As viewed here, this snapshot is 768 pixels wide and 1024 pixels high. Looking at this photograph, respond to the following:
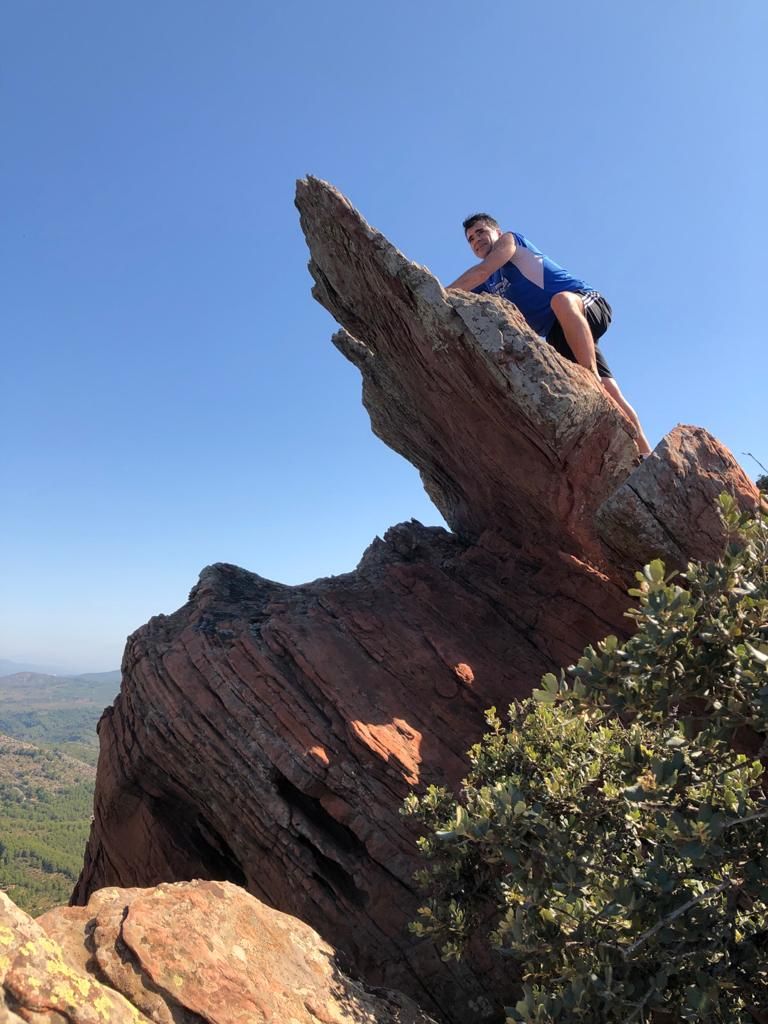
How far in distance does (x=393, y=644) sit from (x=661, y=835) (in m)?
9.33

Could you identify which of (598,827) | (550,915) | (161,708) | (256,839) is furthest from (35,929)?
(161,708)

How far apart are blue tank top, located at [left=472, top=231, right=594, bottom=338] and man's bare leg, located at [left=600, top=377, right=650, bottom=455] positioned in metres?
1.81

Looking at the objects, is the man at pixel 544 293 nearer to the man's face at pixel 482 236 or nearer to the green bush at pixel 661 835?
the man's face at pixel 482 236

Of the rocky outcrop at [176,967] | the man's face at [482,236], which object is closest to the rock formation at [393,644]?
the man's face at [482,236]

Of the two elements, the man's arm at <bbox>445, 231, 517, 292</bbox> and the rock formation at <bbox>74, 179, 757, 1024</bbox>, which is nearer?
the rock formation at <bbox>74, 179, 757, 1024</bbox>

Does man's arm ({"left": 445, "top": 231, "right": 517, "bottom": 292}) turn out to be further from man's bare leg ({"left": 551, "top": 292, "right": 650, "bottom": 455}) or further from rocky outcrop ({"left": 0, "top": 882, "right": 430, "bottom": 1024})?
rocky outcrop ({"left": 0, "top": 882, "right": 430, "bottom": 1024})

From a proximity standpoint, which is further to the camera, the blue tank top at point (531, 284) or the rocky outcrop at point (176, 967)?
the blue tank top at point (531, 284)

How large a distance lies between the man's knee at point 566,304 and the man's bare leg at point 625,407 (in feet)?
5.51

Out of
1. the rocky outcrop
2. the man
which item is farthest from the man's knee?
the rocky outcrop

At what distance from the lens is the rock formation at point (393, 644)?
35.9ft

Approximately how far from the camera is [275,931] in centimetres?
755

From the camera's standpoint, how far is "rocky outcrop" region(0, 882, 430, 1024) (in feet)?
16.1

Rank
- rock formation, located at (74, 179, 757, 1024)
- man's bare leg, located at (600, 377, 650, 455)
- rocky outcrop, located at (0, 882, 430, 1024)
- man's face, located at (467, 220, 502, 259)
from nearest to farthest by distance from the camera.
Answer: rocky outcrop, located at (0, 882, 430, 1024)
rock formation, located at (74, 179, 757, 1024)
man's bare leg, located at (600, 377, 650, 455)
man's face, located at (467, 220, 502, 259)

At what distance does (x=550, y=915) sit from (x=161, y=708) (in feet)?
35.8
